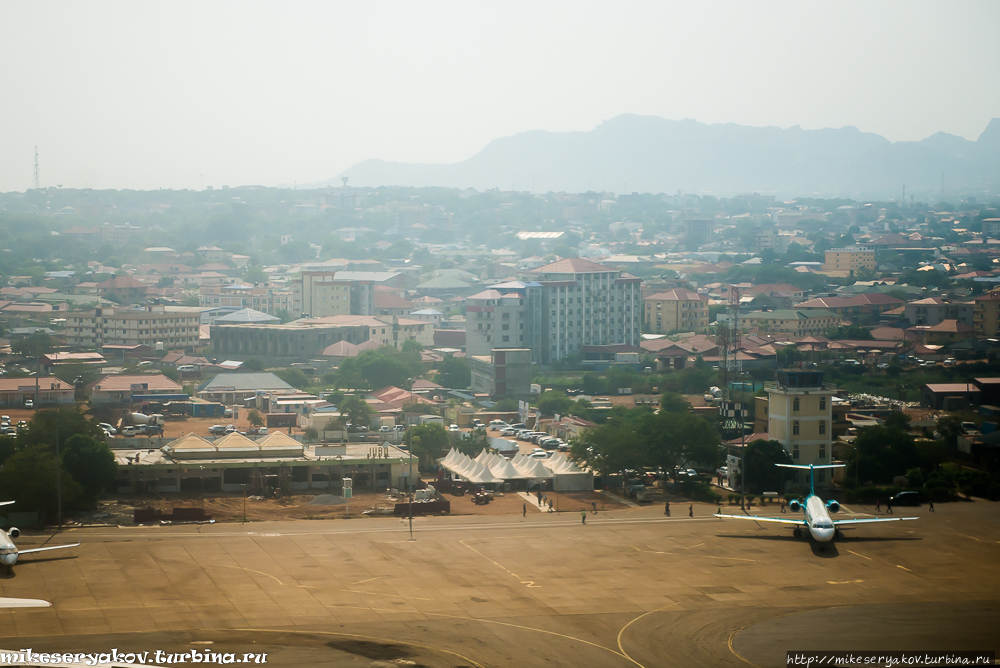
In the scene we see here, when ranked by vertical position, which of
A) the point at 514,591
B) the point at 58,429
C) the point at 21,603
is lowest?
the point at 514,591

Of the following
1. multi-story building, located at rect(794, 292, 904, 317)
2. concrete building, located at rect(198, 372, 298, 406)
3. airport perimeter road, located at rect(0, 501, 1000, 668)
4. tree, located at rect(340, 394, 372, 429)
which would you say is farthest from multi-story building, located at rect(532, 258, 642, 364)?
airport perimeter road, located at rect(0, 501, 1000, 668)

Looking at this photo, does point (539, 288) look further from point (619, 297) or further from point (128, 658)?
point (128, 658)

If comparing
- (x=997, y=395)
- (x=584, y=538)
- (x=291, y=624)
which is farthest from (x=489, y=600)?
(x=997, y=395)

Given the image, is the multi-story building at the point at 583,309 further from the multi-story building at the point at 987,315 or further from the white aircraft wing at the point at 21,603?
the white aircraft wing at the point at 21,603

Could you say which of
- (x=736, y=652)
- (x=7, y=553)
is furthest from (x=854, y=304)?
(x=7, y=553)

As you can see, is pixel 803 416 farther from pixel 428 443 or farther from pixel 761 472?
pixel 428 443

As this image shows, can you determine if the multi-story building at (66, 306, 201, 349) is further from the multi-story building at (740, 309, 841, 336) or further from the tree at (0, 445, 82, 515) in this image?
the tree at (0, 445, 82, 515)

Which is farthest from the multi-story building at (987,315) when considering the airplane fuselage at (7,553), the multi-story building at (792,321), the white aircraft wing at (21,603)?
the white aircraft wing at (21,603)
